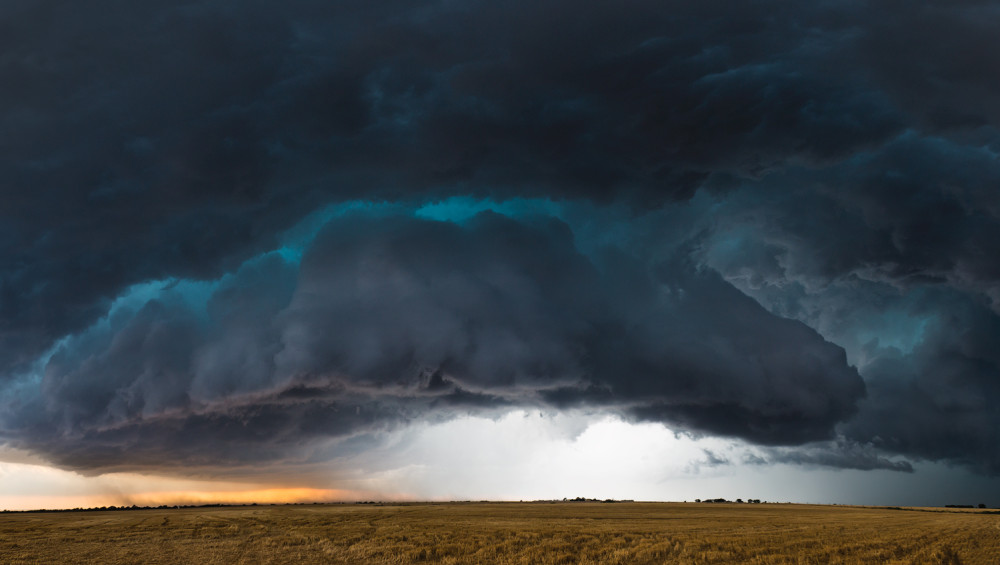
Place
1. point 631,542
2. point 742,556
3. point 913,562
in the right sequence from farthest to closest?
point 631,542, point 742,556, point 913,562

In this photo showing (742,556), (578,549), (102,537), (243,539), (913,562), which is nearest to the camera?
(913,562)

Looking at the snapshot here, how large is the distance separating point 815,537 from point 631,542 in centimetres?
1721

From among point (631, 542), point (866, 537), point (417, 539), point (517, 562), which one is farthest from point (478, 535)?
point (866, 537)

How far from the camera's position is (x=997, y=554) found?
45.5 meters

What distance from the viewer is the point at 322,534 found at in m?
65.8

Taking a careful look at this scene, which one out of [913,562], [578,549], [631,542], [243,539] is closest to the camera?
[913,562]

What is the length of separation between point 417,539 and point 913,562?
38.1 metres

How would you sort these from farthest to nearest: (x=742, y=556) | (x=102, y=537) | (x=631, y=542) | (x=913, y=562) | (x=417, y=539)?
(x=102, y=537) < (x=417, y=539) < (x=631, y=542) < (x=742, y=556) < (x=913, y=562)

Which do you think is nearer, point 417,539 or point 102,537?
point 417,539

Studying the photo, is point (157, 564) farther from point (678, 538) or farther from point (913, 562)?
point (913, 562)

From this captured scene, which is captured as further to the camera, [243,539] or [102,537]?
[102,537]

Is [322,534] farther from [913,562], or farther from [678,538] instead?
[913,562]

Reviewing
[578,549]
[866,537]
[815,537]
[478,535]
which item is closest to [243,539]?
[478,535]

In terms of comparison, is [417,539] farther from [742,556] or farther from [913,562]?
[913,562]
